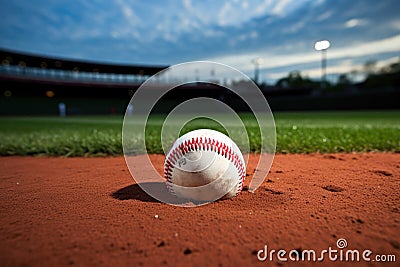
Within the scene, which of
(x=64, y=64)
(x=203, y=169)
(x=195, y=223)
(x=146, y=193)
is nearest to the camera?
(x=195, y=223)

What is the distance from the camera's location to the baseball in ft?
5.52

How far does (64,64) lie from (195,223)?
36348 millimetres

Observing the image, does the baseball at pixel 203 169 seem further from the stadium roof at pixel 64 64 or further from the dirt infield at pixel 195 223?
the stadium roof at pixel 64 64

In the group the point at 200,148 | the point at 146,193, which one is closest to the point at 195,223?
the point at 200,148

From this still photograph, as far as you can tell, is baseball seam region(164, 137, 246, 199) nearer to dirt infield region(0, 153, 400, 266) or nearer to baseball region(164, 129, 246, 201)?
baseball region(164, 129, 246, 201)

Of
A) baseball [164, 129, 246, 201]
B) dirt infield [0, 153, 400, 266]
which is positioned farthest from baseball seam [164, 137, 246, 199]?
dirt infield [0, 153, 400, 266]

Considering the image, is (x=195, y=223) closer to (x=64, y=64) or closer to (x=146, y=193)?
(x=146, y=193)

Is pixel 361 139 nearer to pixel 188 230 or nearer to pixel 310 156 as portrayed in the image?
pixel 310 156

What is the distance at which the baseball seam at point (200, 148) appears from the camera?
1.76m

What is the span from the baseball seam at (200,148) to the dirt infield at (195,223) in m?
0.22

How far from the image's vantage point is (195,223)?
1.39 metres

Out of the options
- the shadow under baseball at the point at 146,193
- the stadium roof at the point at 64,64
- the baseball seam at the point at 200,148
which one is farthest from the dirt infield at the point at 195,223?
the stadium roof at the point at 64,64

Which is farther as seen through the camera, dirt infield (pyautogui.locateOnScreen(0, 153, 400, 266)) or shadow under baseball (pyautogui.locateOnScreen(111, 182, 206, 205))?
shadow under baseball (pyautogui.locateOnScreen(111, 182, 206, 205))

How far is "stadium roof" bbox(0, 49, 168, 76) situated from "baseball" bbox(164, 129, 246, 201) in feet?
105
